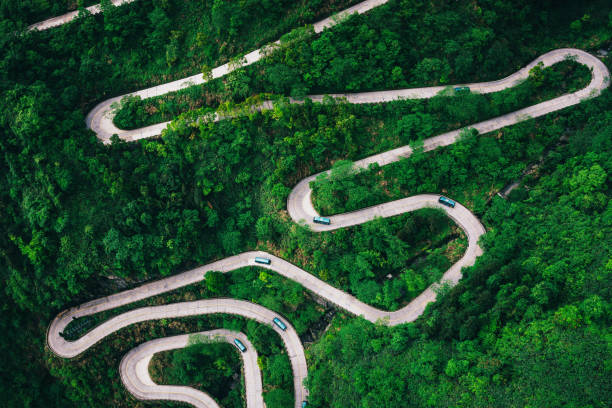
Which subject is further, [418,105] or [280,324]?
[418,105]

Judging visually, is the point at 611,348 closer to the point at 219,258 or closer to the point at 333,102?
the point at 333,102

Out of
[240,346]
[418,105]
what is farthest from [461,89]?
[240,346]

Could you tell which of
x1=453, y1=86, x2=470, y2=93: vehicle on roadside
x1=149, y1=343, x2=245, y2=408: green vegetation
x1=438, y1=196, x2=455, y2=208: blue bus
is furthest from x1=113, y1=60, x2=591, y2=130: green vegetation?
x1=149, y1=343, x2=245, y2=408: green vegetation

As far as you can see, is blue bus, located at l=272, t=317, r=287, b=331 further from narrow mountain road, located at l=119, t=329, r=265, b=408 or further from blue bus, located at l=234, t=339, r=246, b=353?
blue bus, located at l=234, t=339, r=246, b=353

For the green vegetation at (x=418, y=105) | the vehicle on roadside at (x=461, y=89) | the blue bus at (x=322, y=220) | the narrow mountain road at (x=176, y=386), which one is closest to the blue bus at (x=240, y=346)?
the narrow mountain road at (x=176, y=386)

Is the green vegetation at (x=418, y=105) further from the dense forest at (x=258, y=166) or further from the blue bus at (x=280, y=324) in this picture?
the blue bus at (x=280, y=324)

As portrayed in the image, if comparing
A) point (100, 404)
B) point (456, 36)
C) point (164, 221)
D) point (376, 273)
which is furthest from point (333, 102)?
point (100, 404)

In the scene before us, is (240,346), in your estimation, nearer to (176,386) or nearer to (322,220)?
(176,386)
